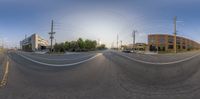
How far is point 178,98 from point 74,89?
128 inches

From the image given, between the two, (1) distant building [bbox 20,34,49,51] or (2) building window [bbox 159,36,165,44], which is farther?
(2) building window [bbox 159,36,165,44]

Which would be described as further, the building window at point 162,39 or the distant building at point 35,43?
the building window at point 162,39

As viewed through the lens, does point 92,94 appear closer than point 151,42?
Yes

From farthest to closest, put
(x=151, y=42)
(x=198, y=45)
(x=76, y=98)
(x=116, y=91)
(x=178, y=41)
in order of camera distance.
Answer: (x=198, y=45), (x=178, y=41), (x=151, y=42), (x=116, y=91), (x=76, y=98)

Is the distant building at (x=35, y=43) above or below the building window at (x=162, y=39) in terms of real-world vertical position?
below

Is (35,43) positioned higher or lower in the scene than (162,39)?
lower

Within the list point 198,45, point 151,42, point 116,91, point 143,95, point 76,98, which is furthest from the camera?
point 198,45

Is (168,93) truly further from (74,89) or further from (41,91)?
(41,91)

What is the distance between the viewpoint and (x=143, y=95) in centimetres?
543

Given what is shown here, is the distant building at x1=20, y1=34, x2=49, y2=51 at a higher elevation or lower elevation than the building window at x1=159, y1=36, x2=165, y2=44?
lower

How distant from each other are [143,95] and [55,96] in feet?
8.53

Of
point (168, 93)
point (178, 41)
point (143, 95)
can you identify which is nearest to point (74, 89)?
point (143, 95)

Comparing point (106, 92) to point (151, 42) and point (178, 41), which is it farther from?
point (178, 41)

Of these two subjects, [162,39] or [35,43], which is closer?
[35,43]
